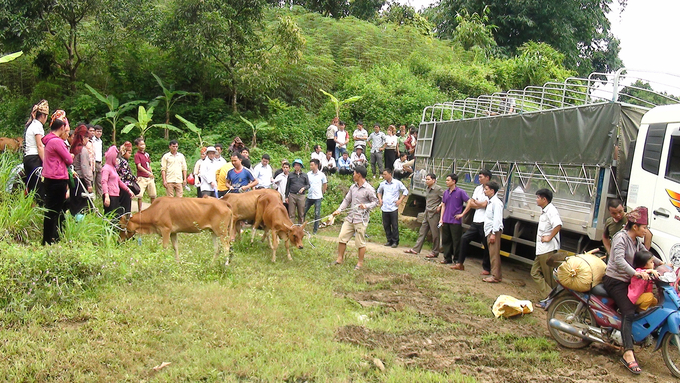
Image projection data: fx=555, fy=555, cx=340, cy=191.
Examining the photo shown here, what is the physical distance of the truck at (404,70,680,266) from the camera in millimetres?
7025

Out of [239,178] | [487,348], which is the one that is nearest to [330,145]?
[239,178]

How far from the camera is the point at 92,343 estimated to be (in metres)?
5.02

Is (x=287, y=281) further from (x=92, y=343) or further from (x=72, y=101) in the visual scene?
(x=72, y=101)

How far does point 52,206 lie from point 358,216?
4.47 m

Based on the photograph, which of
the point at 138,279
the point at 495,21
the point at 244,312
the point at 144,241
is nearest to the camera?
the point at 244,312

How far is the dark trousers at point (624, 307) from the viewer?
18.3 feet

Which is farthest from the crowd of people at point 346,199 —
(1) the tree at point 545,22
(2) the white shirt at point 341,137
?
(1) the tree at point 545,22

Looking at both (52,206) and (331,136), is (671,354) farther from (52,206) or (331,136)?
(331,136)

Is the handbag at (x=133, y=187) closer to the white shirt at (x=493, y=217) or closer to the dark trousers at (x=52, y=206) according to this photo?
the dark trousers at (x=52, y=206)

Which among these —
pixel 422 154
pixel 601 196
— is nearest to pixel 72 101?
pixel 422 154

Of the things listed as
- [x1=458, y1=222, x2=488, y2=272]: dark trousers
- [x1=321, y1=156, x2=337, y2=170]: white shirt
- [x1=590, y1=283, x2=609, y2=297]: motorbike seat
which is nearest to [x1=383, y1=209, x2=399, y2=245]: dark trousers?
[x1=458, y1=222, x2=488, y2=272]: dark trousers

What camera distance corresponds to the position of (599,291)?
5.90 meters

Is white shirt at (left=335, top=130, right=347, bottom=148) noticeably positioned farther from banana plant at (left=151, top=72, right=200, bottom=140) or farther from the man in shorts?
the man in shorts

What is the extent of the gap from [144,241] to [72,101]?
12.6 metres
